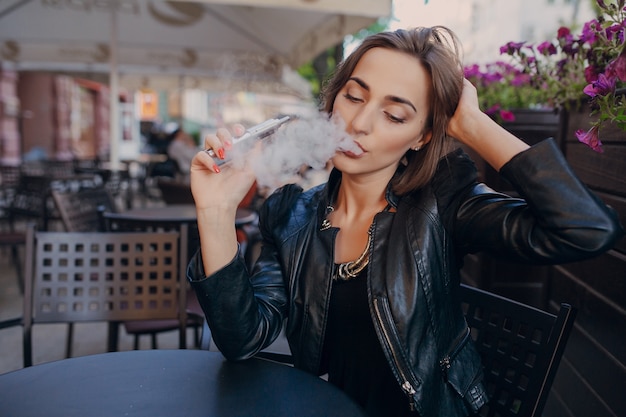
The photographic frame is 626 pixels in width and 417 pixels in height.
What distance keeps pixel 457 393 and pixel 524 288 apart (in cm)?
170

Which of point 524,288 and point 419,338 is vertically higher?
point 419,338

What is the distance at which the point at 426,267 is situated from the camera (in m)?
1.36

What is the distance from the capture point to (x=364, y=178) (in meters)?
1.54

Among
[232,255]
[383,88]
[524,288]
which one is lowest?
[524,288]

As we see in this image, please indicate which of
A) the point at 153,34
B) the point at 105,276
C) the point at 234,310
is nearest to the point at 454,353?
the point at 234,310

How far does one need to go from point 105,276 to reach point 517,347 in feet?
5.32

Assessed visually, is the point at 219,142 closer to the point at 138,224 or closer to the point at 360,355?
the point at 360,355

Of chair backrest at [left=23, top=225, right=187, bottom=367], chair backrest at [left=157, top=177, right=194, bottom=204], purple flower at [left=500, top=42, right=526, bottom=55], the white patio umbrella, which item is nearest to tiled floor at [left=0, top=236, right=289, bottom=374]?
chair backrest at [left=23, top=225, right=187, bottom=367]

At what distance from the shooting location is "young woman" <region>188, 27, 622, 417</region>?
1.25 meters

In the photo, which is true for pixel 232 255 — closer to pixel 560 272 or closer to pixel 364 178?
pixel 364 178

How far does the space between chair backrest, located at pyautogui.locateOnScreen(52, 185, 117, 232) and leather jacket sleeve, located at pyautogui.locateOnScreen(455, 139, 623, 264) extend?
7.96ft

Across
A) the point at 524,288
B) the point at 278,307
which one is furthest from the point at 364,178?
the point at 524,288

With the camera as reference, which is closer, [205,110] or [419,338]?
[419,338]

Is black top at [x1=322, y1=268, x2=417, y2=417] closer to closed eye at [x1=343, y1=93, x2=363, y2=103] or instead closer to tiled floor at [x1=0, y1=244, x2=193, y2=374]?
closed eye at [x1=343, y1=93, x2=363, y2=103]
